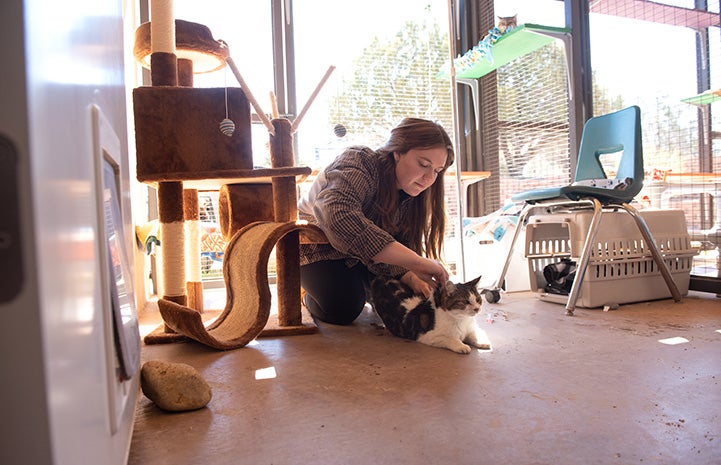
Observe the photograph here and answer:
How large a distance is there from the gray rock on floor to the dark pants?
0.83m

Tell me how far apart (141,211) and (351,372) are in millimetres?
1907

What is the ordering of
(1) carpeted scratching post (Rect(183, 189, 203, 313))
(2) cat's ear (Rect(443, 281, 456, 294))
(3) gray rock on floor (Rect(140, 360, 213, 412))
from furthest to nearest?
(1) carpeted scratching post (Rect(183, 189, 203, 313)) → (2) cat's ear (Rect(443, 281, 456, 294)) → (3) gray rock on floor (Rect(140, 360, 213, 412))

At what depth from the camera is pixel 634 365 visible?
1.19m

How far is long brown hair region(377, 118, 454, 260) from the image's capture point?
1.59 m

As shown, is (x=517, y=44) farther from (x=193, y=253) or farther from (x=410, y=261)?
(x=193, y=253)

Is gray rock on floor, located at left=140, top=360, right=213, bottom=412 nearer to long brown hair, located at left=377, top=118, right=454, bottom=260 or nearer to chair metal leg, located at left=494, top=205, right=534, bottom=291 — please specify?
long brown hair, located at left=377, top=118, right=454, bottom=260

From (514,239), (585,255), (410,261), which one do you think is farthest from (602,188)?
(410,261)

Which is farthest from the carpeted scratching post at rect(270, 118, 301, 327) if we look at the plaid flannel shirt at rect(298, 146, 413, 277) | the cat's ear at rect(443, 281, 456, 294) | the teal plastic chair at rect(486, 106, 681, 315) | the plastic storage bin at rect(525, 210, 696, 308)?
the plastic storage bin at rect(525, 210, 696, 308)

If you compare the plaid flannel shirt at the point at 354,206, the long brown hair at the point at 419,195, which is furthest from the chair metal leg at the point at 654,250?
the plaid flannel shirt at the point at 354,206

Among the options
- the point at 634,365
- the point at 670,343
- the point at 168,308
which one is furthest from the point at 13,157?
the point at 670,343

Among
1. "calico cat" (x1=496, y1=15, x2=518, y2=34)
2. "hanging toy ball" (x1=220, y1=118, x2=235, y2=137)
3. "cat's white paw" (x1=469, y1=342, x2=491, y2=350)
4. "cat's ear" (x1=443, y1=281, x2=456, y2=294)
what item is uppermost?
"calico cat" (x1=496, y1=15, x2=518, y2=34)

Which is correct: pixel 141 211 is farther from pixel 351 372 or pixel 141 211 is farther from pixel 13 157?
pixel 13 157

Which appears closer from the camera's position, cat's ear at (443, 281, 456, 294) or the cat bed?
the cat bed

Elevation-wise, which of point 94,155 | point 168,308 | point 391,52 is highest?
point 391,52
